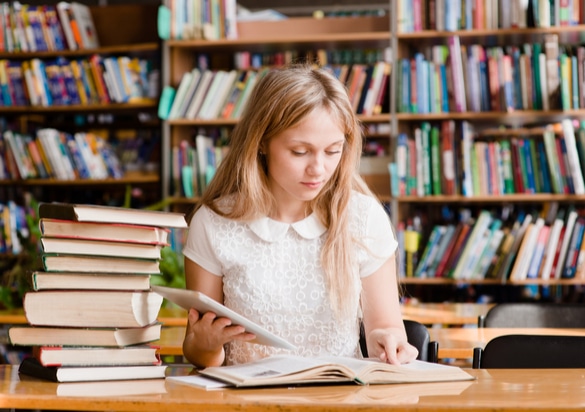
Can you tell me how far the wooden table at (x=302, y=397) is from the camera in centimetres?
125

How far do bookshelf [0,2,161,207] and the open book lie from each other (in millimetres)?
3431

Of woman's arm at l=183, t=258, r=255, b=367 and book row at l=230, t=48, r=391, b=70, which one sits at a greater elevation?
book row at l=230, t=48, r=391, b=70

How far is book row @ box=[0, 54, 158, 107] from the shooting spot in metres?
4.91

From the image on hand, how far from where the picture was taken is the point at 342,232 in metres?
1.86

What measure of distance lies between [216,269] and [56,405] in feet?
2.10

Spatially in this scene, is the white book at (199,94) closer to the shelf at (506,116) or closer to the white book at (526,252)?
the shelf at (506,116)

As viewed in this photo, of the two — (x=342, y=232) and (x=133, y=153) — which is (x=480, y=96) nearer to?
(x=133, y=153)

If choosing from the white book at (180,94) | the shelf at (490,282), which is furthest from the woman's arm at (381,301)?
the white book at (180,94)

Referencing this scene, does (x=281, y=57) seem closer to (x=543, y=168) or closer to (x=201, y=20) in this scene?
(x=201, y=20)

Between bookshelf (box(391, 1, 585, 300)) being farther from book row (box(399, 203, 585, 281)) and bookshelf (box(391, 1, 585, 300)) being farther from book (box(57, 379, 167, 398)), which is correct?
book (box(57, 379, 167, 398))

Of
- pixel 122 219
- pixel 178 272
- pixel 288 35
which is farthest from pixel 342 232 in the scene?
pixel 288 35

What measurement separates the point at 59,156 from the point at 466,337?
3.13m

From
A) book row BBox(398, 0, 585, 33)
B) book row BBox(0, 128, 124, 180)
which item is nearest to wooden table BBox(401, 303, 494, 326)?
book row BBox(398, 0, 585, 33)

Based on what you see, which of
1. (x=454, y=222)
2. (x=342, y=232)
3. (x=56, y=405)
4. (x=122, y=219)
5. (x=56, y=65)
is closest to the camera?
(x=56, y=405)
